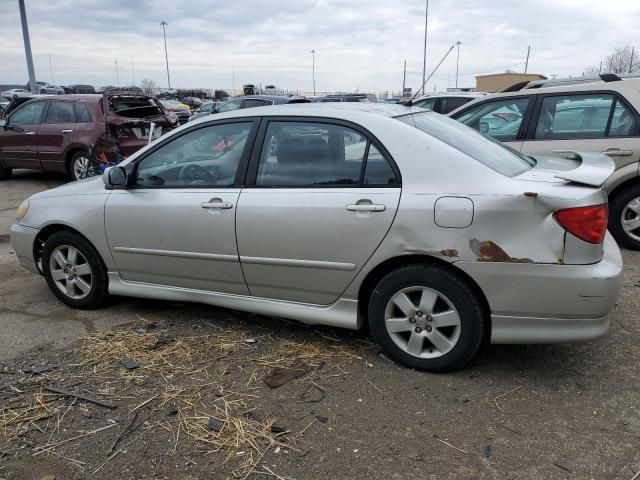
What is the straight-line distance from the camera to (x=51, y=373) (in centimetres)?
340

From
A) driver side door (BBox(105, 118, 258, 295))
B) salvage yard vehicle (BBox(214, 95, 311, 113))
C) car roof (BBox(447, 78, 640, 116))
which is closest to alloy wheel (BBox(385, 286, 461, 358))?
driver side door (BBox(105, 118, 258, 295))

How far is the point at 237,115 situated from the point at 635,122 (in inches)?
157

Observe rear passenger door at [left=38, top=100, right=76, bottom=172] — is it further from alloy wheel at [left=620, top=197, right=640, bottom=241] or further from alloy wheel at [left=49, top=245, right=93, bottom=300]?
alloy wheel at [left=620, top=197, right=640, bottom=241]

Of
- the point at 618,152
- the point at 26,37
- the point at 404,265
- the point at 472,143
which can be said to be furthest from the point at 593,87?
the point at 26,37

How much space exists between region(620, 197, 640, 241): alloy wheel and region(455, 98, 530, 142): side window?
4.37ft

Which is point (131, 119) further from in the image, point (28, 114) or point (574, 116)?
point (574, 116)

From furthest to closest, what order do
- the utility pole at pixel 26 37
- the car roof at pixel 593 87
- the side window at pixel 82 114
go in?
the utility pole at pixel 26 37 → the side window at pixel 82 114 → the car roof at pixel 593 87

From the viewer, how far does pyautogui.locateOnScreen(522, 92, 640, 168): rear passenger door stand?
5402 millimetres

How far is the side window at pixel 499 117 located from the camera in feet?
19.7

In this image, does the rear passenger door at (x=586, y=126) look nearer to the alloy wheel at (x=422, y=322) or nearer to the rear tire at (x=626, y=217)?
the rear tire at (x=626, y=217)

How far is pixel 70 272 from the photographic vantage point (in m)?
4.36

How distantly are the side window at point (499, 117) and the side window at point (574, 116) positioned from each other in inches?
9.5

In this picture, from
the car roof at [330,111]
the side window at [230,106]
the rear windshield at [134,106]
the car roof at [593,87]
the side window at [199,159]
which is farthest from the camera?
the side window at [230,106]

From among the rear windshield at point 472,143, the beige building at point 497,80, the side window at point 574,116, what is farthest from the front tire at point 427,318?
the beige building at point 497,80
